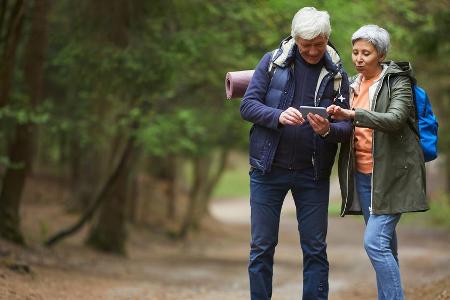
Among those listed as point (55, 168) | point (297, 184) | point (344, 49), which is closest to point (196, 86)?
point (344, 49)

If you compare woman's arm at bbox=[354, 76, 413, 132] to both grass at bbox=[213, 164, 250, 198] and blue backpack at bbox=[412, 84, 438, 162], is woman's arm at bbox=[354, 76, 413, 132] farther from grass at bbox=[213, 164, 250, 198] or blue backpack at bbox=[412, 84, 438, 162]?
grass at bbox=[213, 164, 250, 198]

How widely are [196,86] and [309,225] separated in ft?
36.6

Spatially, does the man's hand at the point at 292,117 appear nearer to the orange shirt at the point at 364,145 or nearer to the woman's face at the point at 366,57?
the orange shirt at the point at 364,145

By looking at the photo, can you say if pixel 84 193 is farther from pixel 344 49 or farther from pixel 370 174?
pixel 370 174

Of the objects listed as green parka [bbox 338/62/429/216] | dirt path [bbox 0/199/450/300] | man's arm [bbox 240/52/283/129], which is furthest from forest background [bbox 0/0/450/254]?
green parka [bbox 338/62/429/216]

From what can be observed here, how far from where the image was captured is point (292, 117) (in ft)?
17.1

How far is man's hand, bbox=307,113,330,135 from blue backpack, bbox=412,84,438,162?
67 cm

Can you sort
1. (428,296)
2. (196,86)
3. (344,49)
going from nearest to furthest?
(428,296), (344,49), (196,86)

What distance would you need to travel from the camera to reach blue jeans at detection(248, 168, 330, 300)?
5613mm

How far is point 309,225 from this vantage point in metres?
5.65

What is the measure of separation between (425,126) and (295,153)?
2.87 ft

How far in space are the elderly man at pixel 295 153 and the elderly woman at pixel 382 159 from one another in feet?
0.56

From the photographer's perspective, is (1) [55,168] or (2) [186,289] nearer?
(2) [186,289]

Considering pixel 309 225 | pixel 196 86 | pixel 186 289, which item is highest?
pixel 196 86
